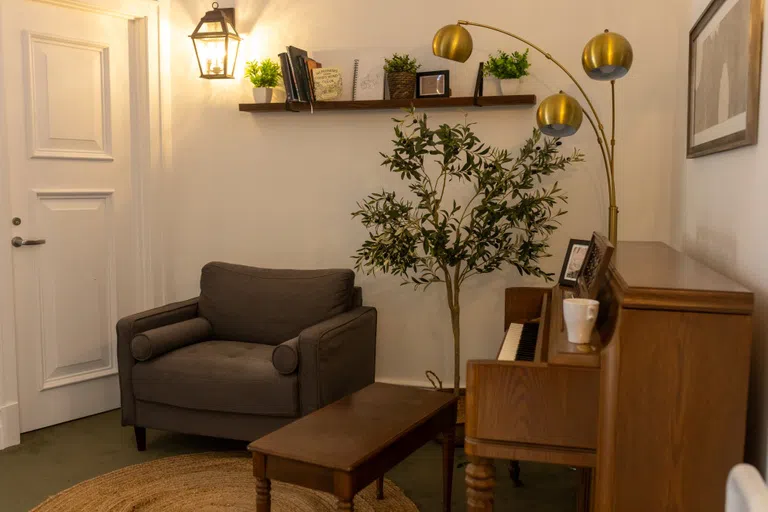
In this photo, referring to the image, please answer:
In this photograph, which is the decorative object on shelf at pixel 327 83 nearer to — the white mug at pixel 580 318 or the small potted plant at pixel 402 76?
the small potted plant at pixel 402 76

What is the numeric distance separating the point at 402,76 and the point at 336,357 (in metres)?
1.45

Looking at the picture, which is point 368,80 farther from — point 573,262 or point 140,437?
point 140,437

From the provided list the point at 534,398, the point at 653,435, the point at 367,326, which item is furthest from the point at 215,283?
the point at 653,435

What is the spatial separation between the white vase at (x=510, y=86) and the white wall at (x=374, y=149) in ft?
0.43

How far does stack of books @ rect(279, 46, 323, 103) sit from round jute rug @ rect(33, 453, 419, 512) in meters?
1.86

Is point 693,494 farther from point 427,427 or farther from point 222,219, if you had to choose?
point 222,219

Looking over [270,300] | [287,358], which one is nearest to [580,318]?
[287,358]

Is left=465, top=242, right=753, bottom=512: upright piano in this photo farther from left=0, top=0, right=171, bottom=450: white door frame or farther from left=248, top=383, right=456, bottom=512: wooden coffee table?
left=0, top=0, right=171, bottom=450: white door frame

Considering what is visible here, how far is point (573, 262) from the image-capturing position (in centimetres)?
293

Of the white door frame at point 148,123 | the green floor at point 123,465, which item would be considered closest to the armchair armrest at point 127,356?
the green floor at point 123,465

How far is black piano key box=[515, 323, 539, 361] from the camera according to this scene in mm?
2350

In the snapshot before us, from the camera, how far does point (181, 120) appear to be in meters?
4.29

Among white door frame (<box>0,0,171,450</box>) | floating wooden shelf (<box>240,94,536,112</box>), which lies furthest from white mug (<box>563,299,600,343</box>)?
white door frame (<box>0,0,171,450</box>)

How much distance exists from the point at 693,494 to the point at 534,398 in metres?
0.42
